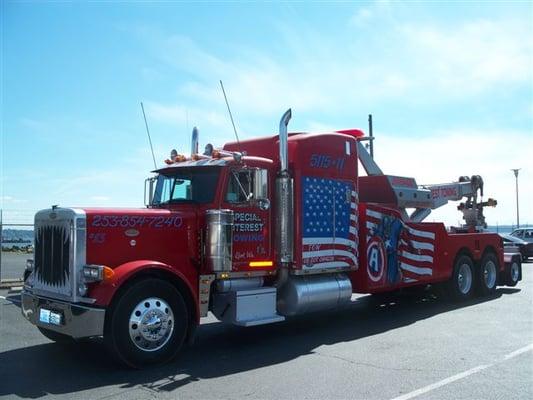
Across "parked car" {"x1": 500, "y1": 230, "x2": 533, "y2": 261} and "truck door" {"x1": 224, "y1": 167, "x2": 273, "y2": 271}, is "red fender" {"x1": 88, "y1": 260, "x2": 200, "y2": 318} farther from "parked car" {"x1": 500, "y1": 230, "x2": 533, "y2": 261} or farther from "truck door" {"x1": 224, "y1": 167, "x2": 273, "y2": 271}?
"parked car" {"x1": 500, "y1": 230, "x2": 533, "y2": 261}

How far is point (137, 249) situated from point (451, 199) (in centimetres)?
971

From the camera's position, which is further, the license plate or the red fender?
the license plate

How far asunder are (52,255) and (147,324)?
1603 mm

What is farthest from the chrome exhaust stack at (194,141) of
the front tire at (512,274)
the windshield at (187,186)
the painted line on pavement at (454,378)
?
the front tire at (512,274)

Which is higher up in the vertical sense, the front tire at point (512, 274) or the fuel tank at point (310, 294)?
the fuel tank at point (310, 294)

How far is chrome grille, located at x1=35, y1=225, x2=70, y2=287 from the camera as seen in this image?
22.3 feet

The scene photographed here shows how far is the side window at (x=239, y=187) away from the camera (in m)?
7.91

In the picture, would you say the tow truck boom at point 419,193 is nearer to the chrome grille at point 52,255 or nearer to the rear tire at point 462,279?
the rear tire at point 462,279

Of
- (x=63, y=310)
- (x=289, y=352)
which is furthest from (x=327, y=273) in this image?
(x=63, y=310)

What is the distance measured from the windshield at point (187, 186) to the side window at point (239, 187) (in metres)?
0.23

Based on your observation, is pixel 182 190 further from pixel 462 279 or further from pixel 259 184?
pixel 462 279

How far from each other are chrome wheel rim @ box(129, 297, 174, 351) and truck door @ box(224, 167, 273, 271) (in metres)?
1.39

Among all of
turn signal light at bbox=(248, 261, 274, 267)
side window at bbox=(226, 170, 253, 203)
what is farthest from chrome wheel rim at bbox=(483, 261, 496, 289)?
side window at bbox=(226, 170, 253, 203)

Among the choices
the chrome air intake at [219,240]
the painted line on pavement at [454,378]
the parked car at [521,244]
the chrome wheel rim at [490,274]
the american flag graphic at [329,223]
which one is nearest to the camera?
the painted line on pavement at [454,378]
